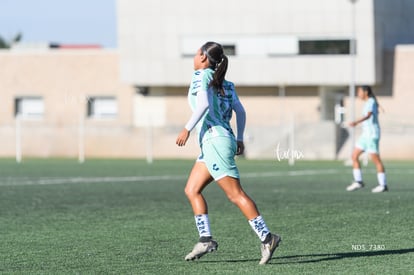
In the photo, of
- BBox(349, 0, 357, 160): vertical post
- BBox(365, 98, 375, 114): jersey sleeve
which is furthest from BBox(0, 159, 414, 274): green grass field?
BBox(349, 0, 357, 160): vertical post

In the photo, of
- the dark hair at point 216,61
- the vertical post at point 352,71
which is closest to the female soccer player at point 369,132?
the dark hair at point 216,61

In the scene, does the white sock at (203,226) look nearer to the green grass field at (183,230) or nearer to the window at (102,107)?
the green grass field at (183,230)

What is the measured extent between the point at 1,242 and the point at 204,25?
45.5 meters

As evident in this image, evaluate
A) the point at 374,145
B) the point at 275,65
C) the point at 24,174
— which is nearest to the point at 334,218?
the point at 374,145

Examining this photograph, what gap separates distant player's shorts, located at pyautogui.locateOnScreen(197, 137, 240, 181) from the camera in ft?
34.4

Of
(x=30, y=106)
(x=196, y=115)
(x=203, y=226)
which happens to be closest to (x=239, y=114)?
(x=196, y=115)

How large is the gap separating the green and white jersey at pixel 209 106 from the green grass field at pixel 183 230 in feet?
3.91

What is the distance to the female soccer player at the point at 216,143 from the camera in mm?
10445

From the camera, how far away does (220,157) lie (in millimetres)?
10523

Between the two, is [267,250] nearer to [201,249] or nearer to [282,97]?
[201,249]

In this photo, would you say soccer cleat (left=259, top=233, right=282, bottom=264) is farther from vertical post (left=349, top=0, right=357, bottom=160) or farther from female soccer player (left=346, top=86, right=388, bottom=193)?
vertical post (left=349, top=0, right=357, bottom=160)

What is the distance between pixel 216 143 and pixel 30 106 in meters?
51.1

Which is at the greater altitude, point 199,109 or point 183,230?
point 199,109

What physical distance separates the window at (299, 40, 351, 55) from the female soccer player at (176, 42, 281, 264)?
148 ft
